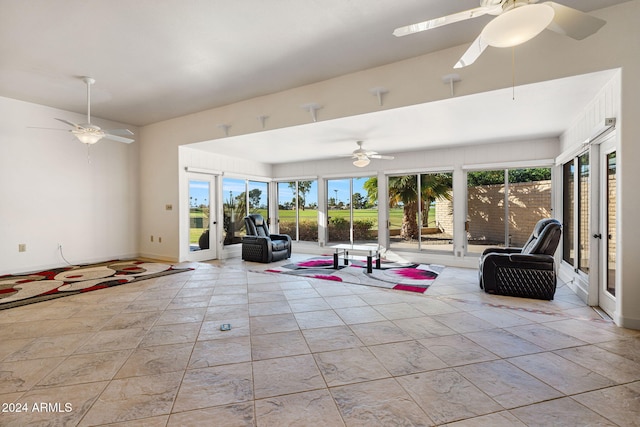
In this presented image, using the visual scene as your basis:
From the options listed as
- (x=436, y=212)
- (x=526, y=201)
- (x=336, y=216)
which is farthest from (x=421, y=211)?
(x=336, y=216)

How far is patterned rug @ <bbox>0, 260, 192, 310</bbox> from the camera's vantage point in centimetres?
391

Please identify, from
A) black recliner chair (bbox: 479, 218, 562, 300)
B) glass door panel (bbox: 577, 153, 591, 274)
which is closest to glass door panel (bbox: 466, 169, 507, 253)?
glass door panel (bbox: 577, 153, 591, 274)

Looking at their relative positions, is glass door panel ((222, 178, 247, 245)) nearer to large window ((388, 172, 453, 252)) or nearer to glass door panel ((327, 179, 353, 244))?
glass door panel ((327, 179, 353, 244))

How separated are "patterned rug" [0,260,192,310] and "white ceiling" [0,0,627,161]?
3.01 m

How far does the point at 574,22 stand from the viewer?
2.03 m

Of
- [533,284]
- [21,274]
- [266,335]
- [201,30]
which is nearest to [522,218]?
[533,284]

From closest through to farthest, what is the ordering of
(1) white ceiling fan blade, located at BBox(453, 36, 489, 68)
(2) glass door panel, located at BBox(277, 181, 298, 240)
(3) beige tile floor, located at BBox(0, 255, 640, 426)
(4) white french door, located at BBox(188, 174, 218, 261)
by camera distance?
(3) beige tile floor, located at BBox(0, 255, 640, 426), (1) white ceiling fan blade, located at BBox(453, 36, 489, 68), (4) white french door, located at BBox(188, 174, 218, 261), (2) glass door panel, located at BBox(277, 181, 298, 240)

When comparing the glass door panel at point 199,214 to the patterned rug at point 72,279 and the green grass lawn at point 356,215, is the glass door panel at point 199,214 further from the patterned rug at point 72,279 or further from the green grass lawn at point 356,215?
the green grass lawn at point 356,215

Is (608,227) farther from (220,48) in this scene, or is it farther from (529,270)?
(220,48)

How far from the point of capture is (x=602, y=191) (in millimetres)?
3426

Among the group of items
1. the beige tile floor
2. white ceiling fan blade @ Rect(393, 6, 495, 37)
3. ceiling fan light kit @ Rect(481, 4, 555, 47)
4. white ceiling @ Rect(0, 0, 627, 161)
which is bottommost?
the beige tile floor

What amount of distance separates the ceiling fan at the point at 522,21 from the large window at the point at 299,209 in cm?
626

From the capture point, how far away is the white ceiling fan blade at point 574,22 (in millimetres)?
1935

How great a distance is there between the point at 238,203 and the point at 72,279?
3.74 metres
